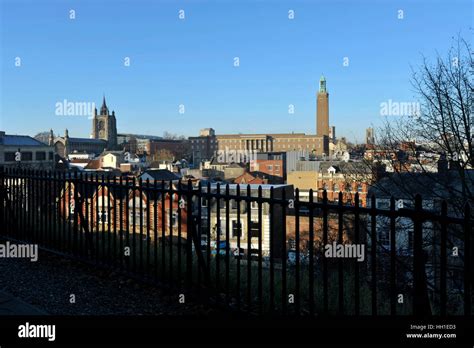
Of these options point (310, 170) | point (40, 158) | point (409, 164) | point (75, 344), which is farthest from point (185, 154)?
point (75, 344)

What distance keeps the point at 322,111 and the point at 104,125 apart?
87702 mm

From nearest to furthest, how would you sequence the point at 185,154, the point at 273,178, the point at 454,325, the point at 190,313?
1. the point at 454,325
2. the point at 190,313
3. the point at 273,178
4. the point at 185,154

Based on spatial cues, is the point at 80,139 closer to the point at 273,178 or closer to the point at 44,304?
the point at 273,178

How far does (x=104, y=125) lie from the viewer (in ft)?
561

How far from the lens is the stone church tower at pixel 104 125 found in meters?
170

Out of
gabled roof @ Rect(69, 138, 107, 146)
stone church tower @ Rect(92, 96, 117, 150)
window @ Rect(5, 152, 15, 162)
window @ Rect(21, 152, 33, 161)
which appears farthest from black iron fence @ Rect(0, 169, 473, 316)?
stone church tower @ Rect(92, 96, 117, 150)

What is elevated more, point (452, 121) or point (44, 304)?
point (452, 121)

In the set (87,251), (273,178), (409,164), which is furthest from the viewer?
(273,178)

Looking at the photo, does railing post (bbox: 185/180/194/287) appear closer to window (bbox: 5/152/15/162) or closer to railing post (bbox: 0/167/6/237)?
railing post (bbox: 0/167/6/237)

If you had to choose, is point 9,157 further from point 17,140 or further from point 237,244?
point 237,244

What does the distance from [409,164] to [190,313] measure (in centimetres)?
1244

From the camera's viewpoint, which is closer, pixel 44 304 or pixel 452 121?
pixel 44 304

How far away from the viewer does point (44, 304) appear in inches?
210

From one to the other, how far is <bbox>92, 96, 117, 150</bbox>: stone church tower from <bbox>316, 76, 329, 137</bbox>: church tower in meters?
81.0
